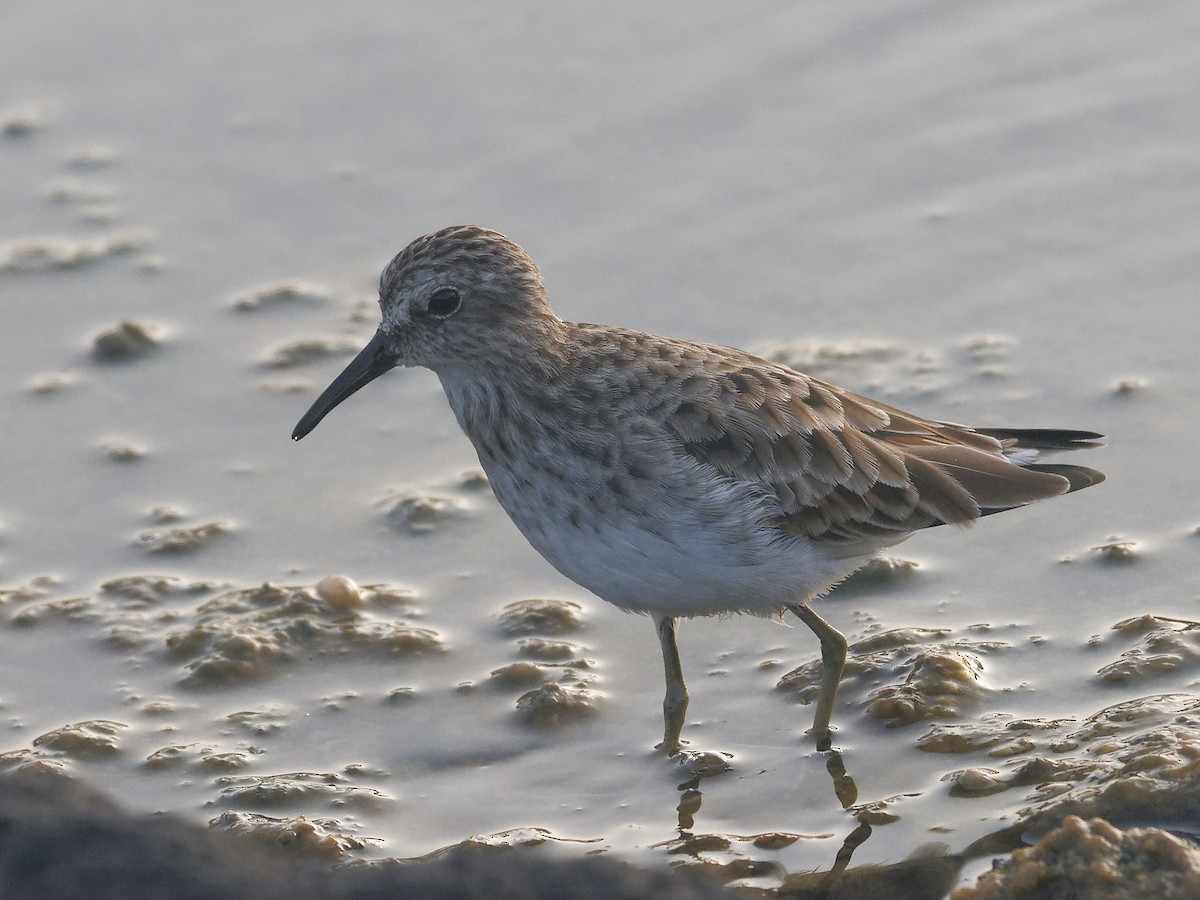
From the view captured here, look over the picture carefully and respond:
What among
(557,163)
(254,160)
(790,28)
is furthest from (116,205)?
(790,28)

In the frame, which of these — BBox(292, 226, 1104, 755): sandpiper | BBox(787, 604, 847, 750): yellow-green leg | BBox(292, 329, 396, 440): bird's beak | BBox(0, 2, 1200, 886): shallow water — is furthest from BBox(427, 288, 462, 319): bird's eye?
BBox(787, 604, 847, 750): yellow-green leg

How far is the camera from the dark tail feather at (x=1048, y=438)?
7.15 metres

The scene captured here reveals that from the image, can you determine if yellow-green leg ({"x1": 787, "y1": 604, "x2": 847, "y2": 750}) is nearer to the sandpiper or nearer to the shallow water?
the sandpiper

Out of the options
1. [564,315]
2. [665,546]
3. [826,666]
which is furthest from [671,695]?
[564,315]

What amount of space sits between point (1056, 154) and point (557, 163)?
9.52 ft

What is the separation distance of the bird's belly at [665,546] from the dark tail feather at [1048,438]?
1.15 m

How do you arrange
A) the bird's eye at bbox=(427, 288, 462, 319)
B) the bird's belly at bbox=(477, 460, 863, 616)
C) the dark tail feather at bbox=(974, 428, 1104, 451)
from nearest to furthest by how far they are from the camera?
1. the bird's belly at bbox=(477, 460, 863, 616)
2. the bird's eye at bbox=(427, 288, 462, 319)
3. the dark tail feather at bbox=(974, 428, 1104, 451)

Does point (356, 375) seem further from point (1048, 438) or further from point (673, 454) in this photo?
point (1048, 438)

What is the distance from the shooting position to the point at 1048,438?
720 centimetres

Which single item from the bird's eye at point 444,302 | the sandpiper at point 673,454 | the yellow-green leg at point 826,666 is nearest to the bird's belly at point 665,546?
the sandpiper at point 673,454

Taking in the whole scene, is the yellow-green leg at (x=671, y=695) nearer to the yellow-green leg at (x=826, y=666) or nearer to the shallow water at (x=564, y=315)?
the shallow water at (x=564, y=315)

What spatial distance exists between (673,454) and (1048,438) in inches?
66.5

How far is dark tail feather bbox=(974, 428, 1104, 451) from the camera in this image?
7.15 m

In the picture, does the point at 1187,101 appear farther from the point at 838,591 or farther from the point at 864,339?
the point at 838,591
